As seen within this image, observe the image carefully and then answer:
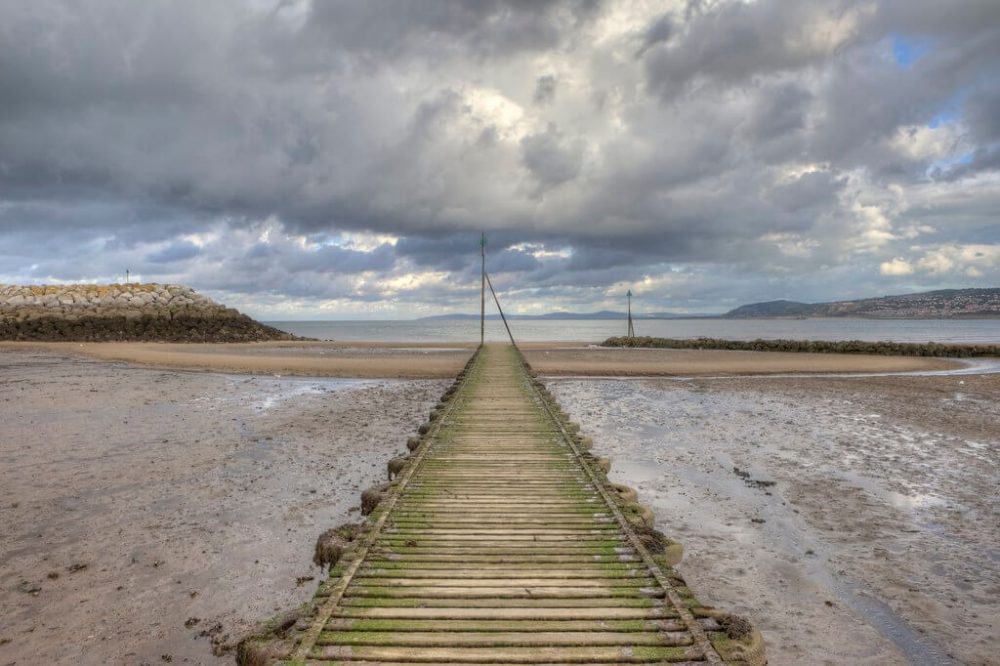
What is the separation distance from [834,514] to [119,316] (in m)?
57.0

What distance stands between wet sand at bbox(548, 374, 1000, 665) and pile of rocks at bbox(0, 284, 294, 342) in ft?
146

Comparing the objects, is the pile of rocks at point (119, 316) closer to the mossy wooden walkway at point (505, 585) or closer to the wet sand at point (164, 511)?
the wet sand at point (164, 511)

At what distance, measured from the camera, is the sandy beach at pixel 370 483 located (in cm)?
584

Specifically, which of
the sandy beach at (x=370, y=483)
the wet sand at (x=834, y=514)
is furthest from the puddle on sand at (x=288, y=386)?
the wet sand at (x=834, y=514)

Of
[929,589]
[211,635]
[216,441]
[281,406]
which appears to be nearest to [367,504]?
[211,635]

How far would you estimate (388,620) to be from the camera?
→ 4.48 m

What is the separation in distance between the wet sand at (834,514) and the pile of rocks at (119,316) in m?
44.5

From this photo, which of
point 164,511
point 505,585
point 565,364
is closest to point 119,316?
point 565,364

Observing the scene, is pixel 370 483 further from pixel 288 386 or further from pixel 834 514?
pixel 288 386

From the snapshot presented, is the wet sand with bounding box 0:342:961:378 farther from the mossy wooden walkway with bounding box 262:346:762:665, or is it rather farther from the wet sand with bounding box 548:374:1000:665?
the mossy wooden walkway with bounding box 262:346:762:665

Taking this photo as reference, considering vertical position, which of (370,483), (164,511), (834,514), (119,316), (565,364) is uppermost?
(119,316)

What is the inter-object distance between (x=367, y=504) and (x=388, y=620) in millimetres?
3175

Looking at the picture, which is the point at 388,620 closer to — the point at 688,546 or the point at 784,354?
the point at 688,546

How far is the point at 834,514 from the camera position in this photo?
9.10m
